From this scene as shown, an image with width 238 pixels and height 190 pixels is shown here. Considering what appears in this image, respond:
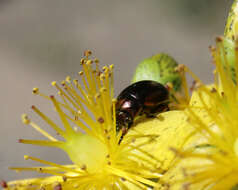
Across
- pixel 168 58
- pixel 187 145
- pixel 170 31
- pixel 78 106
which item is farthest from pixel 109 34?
pixel 187 145

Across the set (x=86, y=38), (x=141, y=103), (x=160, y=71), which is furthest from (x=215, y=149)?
(x=86, y=38)

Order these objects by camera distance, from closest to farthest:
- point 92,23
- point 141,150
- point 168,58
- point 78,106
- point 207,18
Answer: point 141,150, point 78,106, point 168,58, point 207,18, point 92,23

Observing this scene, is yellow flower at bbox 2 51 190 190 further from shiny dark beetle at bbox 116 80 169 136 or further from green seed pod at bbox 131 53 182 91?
green seed pod at bbox 131 53 182 91

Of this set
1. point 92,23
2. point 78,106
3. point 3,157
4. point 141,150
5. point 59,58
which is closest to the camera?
point 141,150

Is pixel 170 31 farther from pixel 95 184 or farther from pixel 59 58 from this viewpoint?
pixel 95 184

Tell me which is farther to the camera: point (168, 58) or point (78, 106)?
point (168, 58)

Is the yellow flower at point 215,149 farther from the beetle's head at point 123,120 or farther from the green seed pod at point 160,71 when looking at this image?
the green seed pod at point 160,71
